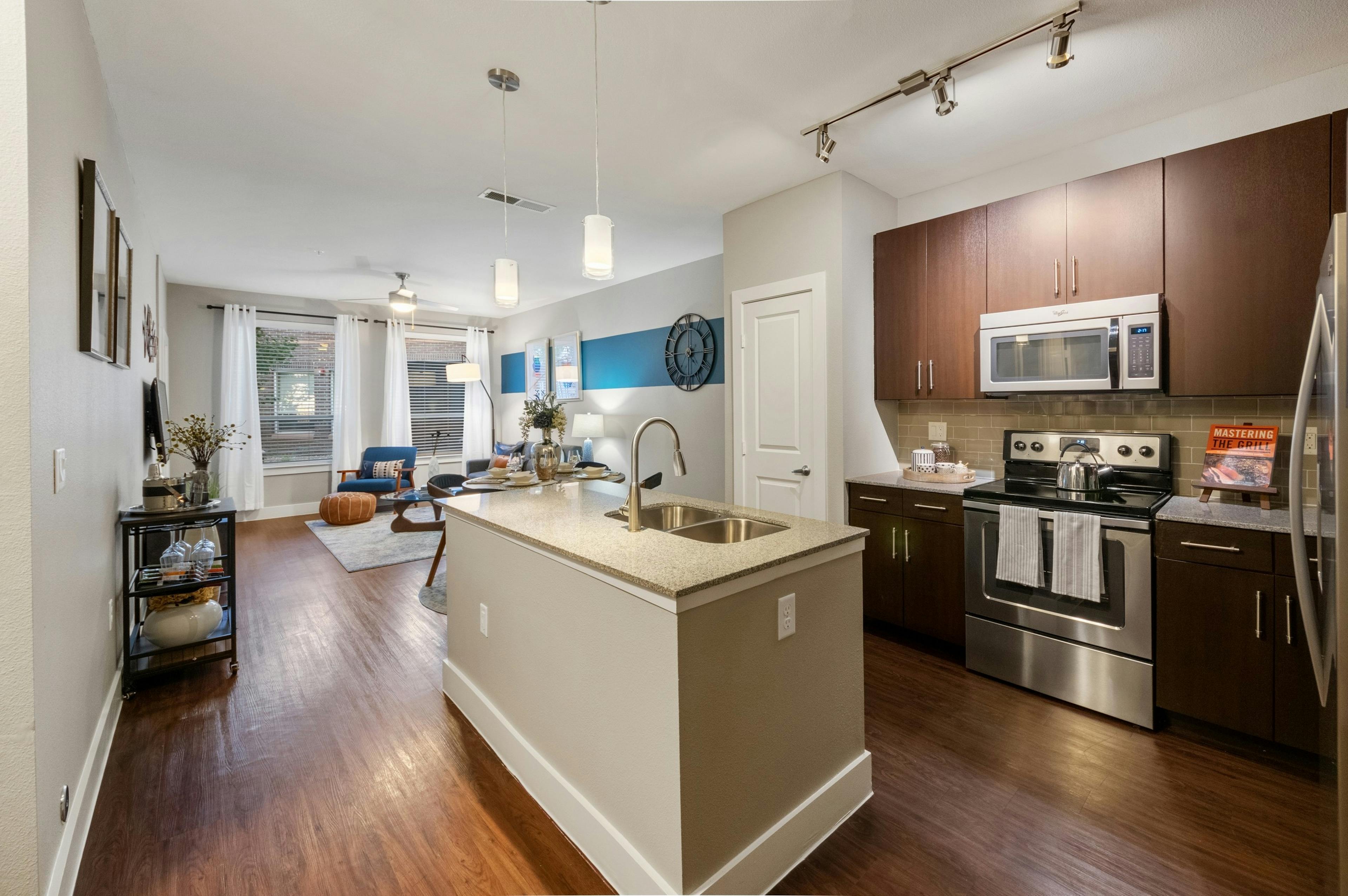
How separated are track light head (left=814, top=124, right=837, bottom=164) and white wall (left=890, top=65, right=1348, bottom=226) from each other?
3.61ft

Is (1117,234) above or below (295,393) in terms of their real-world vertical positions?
above

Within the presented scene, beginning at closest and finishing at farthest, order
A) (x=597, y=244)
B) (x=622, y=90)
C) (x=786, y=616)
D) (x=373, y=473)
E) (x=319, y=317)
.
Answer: (x=786, y=616)
(x=597, y=244)
(x=622, y=90)
(x=373, y=473)
(x=319, y=317)

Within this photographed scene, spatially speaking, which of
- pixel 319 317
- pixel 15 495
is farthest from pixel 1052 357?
pixel 319 317

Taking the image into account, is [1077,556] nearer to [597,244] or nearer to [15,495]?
[597,244]

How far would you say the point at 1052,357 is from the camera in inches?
111

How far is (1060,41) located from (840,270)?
1.40 meters

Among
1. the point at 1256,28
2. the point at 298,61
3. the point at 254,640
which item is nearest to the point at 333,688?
the point at 254,640

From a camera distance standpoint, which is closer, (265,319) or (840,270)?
(840,270)

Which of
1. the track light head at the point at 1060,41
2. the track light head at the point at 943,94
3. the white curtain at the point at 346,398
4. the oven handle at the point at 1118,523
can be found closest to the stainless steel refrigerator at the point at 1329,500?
the oven handle at the point at 1118,523

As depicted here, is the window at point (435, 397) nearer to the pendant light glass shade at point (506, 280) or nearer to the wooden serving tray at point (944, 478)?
the pendant light glass shade at point (506, 280)

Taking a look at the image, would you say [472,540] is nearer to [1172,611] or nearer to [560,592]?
[560,592]

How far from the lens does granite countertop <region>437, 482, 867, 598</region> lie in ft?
4.85

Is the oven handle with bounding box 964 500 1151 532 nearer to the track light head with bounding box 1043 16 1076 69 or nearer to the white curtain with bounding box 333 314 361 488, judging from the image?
the track light head with bounding box 1043 16 1076 69

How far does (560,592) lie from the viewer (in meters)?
1.82
